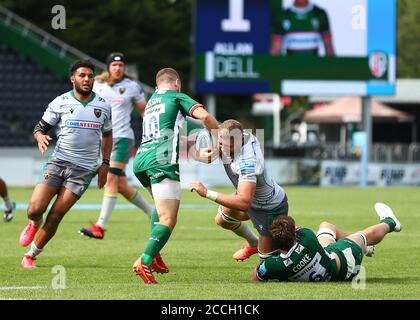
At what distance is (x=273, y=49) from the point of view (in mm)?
36000

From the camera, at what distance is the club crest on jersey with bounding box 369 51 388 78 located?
121ft

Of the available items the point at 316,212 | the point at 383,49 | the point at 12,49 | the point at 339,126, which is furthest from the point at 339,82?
the point at 339,126

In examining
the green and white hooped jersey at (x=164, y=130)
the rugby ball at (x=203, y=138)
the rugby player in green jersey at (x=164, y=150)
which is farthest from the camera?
the rugby ball at (x=203, y=138)

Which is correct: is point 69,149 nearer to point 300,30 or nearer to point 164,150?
point 164,150

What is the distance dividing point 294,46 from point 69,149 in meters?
24.9

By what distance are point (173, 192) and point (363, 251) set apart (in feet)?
6.44

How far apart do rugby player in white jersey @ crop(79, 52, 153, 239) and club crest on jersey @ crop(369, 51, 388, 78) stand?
2198cm

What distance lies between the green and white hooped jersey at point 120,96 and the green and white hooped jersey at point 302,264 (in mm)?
5662

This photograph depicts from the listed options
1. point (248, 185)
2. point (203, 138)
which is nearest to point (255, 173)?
point (248, 185)

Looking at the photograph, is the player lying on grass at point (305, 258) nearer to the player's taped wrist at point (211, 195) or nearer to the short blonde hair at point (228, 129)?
the player's taped wrist at point (211, 195)

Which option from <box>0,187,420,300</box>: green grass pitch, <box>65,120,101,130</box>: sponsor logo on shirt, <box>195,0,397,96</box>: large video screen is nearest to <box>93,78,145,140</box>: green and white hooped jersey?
<box>0,187,420,300</box>: green grass pitch

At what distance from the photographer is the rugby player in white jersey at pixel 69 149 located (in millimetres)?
11742

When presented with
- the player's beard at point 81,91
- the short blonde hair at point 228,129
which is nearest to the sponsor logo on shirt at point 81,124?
the player's beard at point 81,91
